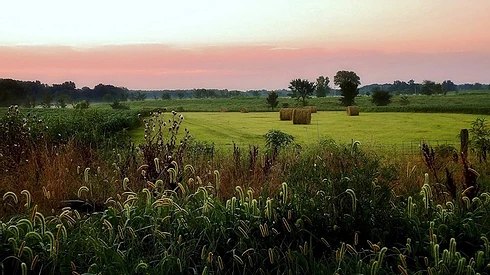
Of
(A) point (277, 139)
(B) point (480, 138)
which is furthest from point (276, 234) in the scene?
(A) point (277, 139)

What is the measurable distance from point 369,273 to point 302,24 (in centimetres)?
786

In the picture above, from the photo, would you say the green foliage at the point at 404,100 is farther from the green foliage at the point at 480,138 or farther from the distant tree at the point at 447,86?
the green foliage at the point at 480,138

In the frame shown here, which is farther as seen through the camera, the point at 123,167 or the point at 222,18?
the point at 222,18

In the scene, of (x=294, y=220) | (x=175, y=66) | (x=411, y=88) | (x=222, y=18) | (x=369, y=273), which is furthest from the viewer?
(x=411, y=88)

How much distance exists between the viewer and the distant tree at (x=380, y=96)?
19266 millimetres

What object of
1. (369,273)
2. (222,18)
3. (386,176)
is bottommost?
(369,273)

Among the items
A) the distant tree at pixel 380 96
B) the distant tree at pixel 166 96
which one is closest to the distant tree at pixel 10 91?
the distant tree at pixel 166 96

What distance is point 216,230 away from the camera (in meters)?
2.78

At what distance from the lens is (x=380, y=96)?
19406mm

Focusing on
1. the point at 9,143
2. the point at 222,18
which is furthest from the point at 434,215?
the point at 222,18

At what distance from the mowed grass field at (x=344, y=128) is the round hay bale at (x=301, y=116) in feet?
0.83

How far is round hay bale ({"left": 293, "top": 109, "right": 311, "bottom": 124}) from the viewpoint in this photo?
1594cm

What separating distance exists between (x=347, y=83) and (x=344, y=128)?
155 inches

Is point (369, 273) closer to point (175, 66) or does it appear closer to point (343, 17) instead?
point (343, 17)
